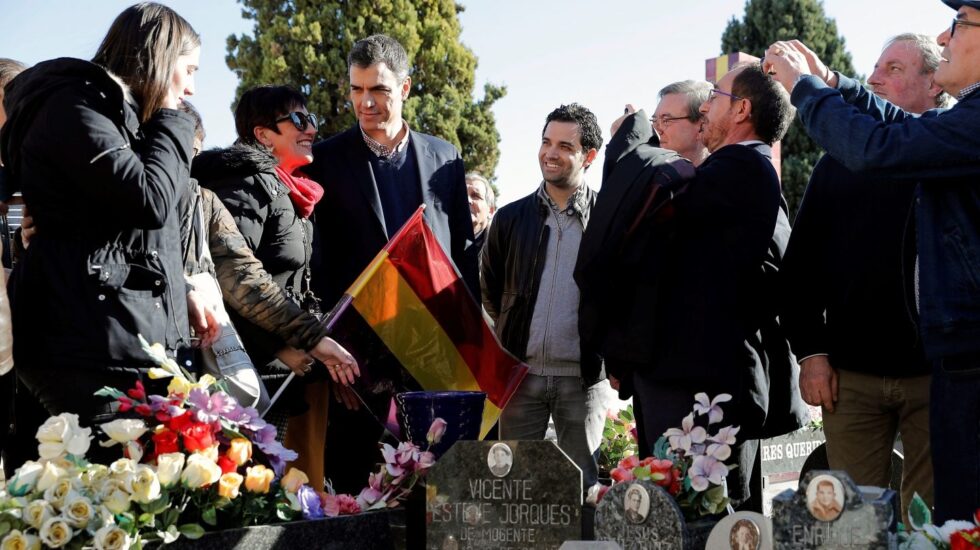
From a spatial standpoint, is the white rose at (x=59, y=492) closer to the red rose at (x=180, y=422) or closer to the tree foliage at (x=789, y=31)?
the red rose at (x=180, y=422)

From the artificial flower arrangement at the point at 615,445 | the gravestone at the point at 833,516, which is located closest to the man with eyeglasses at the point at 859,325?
the gravestone at the point at 833,516

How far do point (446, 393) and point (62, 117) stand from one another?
1425mm

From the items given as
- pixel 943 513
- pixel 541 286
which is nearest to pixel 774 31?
pixel 541 286

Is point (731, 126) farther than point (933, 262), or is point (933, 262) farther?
point (731, 126)

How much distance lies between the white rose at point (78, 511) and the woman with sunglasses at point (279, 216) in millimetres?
1479

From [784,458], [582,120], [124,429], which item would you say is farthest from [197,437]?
[784,458]

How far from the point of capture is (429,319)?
14.9 feet

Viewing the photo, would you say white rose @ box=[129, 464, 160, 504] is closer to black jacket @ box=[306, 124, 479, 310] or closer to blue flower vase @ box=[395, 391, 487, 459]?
blue flower vase @ box=[395, 391, 487, 459]

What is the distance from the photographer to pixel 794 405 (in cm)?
423

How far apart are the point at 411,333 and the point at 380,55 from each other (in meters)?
1.29

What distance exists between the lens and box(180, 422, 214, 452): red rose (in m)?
3.00

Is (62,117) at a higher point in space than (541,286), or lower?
higher

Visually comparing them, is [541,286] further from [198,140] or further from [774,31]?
[774,31]

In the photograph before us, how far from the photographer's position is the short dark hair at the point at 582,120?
5309 millimetres
